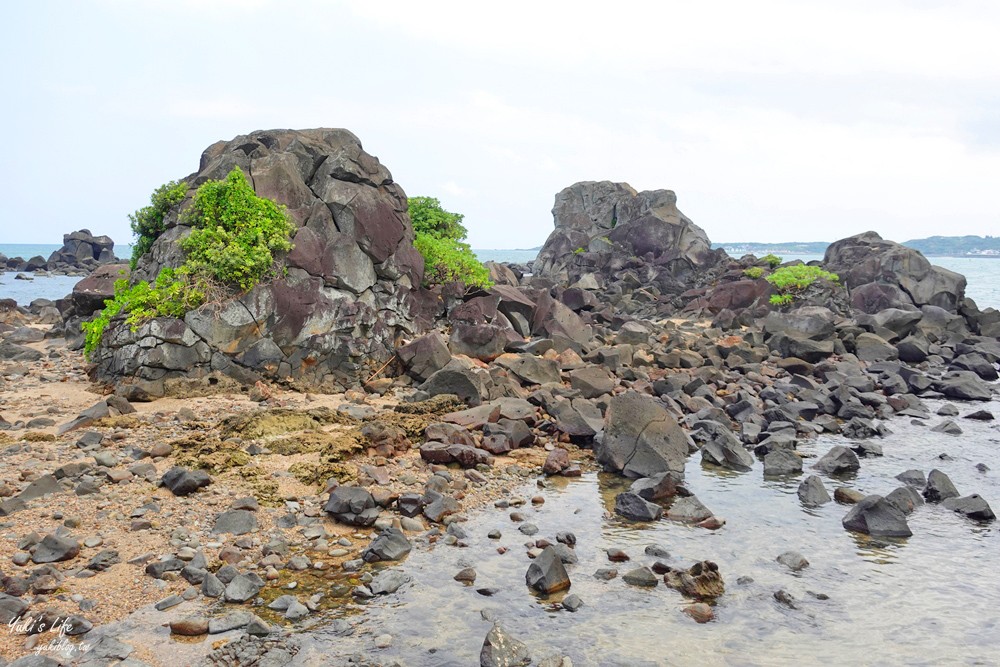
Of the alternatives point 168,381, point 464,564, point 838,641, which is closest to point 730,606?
point 838,641

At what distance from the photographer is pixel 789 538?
11.0 metres

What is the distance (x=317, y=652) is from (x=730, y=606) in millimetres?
4922

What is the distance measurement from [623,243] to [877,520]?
50840 millimetres

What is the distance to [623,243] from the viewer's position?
199 ft

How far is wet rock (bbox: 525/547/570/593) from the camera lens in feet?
29.3

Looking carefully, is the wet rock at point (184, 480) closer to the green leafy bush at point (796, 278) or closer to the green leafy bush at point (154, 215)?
the green leafy bush at point (154, 215)

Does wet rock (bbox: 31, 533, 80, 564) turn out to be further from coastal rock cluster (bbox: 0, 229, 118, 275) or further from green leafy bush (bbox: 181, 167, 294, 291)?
coastal rock cluster (bbox: 0, 229, 118, 275)

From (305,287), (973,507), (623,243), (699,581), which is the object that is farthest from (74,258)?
(973,507)

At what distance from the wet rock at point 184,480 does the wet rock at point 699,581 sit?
23.1 feet

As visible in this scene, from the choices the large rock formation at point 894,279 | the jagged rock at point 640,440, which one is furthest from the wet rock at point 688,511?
the large rock formation at point 894,279

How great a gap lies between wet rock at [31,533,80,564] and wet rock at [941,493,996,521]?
1355 centimetres

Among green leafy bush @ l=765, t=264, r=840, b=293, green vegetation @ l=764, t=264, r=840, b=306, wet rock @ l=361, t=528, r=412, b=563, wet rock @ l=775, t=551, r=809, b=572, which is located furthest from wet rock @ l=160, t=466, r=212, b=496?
green leafy bush @ l=765, t=264, r=840, b=293

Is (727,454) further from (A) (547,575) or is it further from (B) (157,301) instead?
(B) (157,301)

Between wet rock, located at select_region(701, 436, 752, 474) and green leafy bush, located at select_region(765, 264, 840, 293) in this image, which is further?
green leafy bush, located at select_region(765, 264, 840, 293)
